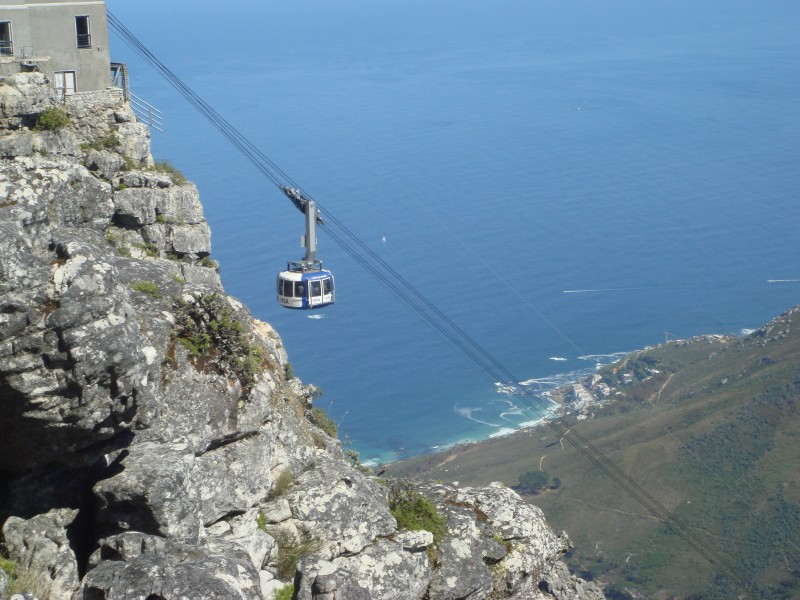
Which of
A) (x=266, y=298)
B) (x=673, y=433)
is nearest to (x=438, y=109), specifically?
(x=266, y=298)

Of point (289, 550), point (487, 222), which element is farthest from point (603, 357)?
point (289, 550)

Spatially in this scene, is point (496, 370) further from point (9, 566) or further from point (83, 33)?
point (9, 566)

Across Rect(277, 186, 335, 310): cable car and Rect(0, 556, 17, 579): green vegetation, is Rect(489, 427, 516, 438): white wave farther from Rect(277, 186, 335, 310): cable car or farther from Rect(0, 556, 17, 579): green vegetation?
Rect(0, 556, 17, 579): green vegetation

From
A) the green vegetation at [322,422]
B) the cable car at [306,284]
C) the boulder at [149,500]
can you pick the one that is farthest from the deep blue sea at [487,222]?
the boulder at [149,500]

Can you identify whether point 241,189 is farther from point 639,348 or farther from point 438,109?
point 438,109

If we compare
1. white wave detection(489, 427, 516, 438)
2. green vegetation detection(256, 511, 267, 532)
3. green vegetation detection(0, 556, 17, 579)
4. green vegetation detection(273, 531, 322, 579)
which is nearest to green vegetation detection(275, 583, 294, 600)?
green vegetation detection(273, 531, 322, 579)
